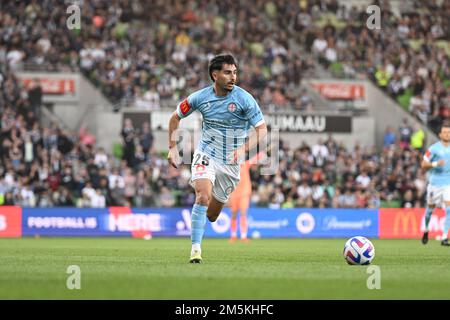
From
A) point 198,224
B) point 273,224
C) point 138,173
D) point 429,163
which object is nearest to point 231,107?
point 198,224

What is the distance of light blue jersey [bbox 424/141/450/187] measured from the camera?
72.4 feet

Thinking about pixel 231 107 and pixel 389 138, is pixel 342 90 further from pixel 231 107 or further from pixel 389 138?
pixel 231 107

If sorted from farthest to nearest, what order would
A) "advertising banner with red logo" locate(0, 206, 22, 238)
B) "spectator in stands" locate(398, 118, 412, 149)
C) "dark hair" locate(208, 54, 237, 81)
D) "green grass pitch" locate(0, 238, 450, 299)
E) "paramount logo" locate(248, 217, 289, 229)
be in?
"spectator in stands" locate(398, 118, 412, 149), "paramount logo" locate(248, 217, 289, 229), "advertising banner with red logo" locate(0, 206, 22, 238), "dark hair" locate(208, 54, 237, 81), "green grass pitch" locate(0, 238, 450, 299)

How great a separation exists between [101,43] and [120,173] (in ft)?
22.5

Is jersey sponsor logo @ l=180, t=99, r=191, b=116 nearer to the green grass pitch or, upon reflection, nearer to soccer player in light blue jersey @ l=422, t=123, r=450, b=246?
the green grass pitch

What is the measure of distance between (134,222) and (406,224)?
8181 mm

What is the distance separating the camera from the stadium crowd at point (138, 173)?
30.3m

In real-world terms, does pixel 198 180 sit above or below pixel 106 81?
below

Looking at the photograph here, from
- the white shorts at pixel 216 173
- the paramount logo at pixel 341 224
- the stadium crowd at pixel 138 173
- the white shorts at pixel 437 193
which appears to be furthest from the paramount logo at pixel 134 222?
the white shorts at pixel 216 173

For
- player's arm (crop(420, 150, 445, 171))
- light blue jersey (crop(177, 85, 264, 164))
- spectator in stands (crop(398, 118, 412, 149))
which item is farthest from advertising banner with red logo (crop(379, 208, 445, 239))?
light blue jersey (crop(177, 85, 264, 164))
